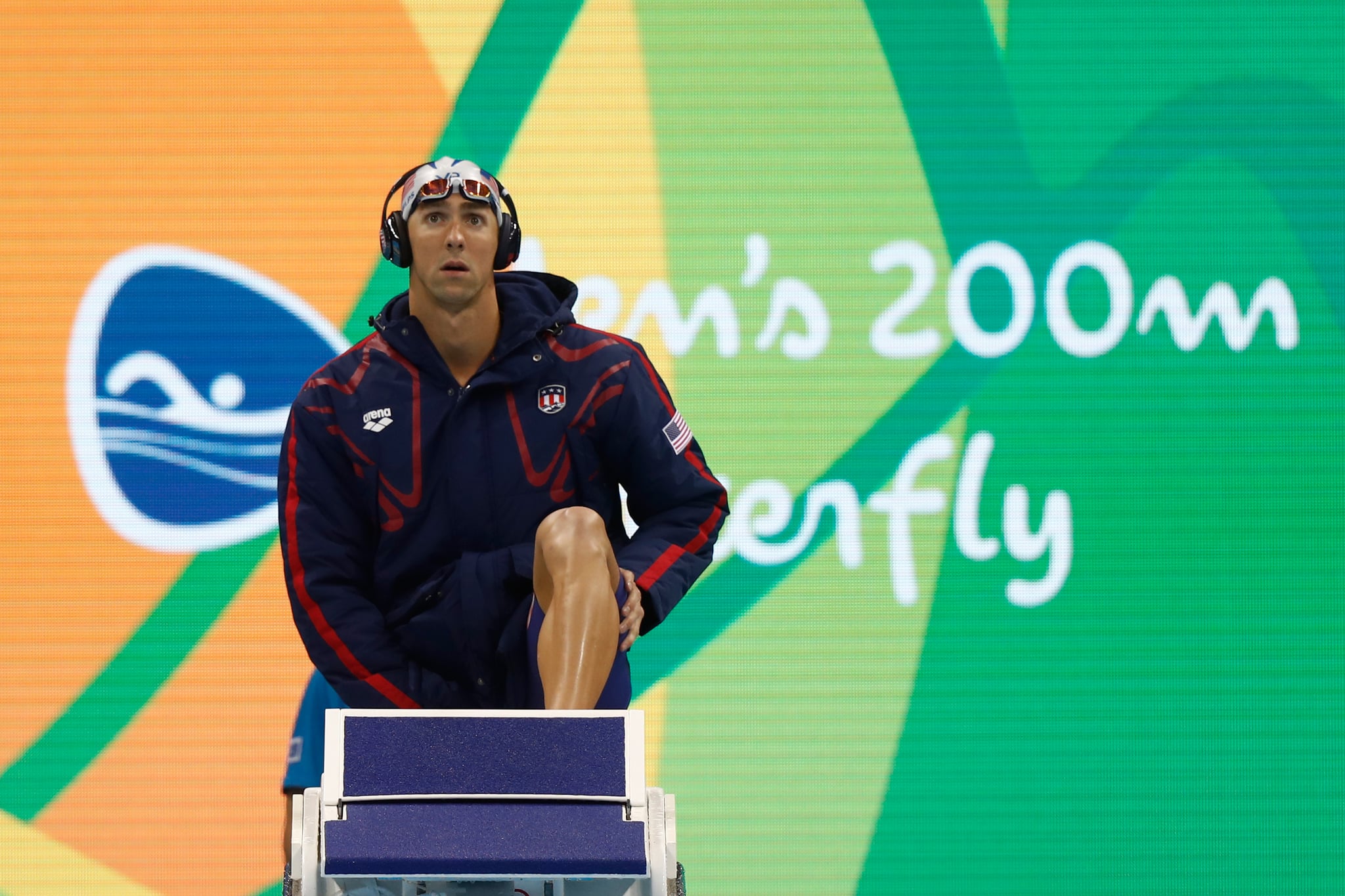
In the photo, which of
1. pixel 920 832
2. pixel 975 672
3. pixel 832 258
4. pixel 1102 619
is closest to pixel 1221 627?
pixel 1102 619

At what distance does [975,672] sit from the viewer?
173 inches

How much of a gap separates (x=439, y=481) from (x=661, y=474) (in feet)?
1.25

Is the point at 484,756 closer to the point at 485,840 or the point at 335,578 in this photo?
the point at 485,840

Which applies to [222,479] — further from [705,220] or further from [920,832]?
[920,832]

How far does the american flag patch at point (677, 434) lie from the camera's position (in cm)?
327

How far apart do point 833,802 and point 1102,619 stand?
0.77 metres

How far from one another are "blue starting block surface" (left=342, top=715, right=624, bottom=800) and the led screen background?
6.28ft

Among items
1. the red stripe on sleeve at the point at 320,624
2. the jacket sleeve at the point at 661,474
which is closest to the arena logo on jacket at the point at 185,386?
the red stripe on sleeve at the point at 320,624

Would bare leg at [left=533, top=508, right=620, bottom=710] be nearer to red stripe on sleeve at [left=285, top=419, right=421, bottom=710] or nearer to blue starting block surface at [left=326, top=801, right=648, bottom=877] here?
blue starting block surface at [left=326, top=801, right=648, bottom=877]

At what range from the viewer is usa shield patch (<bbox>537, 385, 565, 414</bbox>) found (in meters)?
3.25

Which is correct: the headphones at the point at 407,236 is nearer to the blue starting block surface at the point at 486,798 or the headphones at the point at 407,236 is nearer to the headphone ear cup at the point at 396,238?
the headphone ear cup at the point at 396,238

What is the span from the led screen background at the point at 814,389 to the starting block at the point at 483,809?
75.3 inches

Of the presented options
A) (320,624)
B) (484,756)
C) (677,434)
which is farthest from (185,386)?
(484,756)

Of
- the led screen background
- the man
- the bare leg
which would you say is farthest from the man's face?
the led screen background
